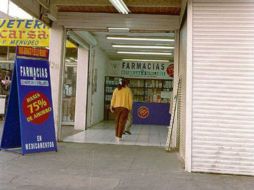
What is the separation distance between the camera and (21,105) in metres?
6.27

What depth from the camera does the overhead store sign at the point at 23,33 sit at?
451 inches

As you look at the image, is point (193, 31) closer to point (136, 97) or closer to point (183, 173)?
point (183, 173)

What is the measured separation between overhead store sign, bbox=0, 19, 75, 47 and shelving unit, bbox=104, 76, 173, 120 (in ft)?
13.3

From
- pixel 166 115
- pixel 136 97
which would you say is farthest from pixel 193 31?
pixel 136 97

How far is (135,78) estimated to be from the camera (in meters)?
15.3

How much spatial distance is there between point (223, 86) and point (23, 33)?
26.6 feet

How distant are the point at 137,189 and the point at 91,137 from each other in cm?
491

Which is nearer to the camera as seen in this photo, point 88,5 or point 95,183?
point 95,183

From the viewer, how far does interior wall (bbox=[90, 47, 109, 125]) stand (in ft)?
40.2

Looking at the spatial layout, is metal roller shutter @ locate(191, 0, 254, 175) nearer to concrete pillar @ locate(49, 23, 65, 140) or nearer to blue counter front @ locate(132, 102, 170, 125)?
concrete pillar @ locate(49, 23, 65, 140)

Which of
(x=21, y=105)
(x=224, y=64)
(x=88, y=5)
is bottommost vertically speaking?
(x=21, y=105)

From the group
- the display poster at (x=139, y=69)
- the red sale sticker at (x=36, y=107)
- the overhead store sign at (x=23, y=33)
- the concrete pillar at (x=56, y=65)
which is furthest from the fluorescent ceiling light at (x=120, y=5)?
the display poster at (x=139, y=69)

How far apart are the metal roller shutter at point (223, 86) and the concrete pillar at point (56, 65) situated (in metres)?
3.65

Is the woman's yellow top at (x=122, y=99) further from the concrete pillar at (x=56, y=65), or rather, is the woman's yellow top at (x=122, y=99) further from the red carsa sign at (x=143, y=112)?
the red carsa sign at (x=143, y=112)
